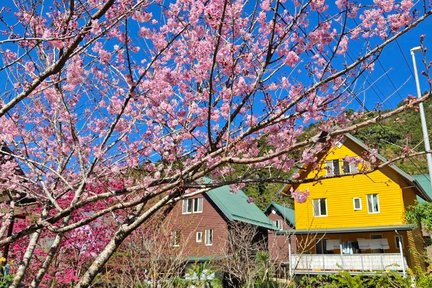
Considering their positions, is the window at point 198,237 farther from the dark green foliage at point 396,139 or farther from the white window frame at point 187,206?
the dark green foliage at point 396,139

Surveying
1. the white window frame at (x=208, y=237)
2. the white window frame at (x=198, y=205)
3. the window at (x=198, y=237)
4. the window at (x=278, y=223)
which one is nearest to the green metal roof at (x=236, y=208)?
the white window frame at (x=198, y=205)

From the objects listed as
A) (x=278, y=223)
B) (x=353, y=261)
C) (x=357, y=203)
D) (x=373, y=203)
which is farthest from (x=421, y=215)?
(x=278, y=223)

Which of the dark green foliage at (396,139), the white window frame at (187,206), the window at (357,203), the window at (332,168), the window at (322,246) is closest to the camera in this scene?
the dark green foliage at (396,139)

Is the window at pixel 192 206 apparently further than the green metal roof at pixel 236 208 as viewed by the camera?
Yes

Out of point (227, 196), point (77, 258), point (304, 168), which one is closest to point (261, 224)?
point (227, 196)

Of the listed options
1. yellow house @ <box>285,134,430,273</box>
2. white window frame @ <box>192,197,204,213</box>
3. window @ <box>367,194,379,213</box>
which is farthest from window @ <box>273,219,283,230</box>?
window @ <box>367,194,379,213</box>

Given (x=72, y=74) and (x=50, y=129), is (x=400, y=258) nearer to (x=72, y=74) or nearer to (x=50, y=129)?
(x=50, y=129)

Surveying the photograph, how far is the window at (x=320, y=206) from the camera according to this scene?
71.9 ft

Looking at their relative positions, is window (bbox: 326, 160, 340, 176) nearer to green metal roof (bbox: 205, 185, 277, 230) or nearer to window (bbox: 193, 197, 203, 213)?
green metal roof (bbox: 205, 185, 277, 230)

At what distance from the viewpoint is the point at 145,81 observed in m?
3.86

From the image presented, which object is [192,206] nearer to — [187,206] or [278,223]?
[187,206]

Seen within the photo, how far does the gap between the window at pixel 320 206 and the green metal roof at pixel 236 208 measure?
4836 mm

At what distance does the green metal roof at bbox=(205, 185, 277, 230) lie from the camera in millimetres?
24862

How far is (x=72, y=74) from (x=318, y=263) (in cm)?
1813
